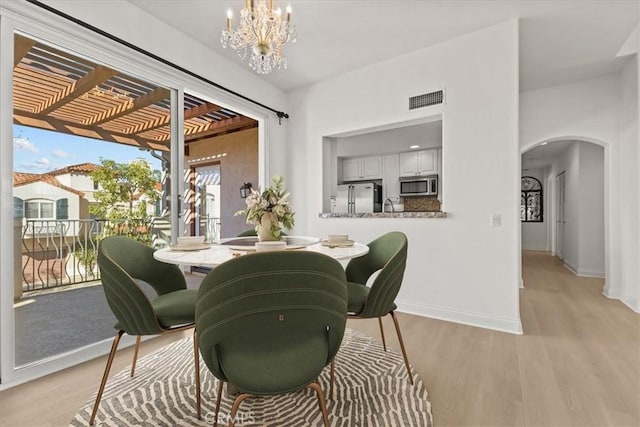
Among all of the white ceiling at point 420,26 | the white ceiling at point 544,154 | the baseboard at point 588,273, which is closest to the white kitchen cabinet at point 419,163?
the white ceiling at point 544,154

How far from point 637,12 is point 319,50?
2846 mm

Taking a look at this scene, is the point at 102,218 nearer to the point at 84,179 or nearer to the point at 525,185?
the point at 84,179

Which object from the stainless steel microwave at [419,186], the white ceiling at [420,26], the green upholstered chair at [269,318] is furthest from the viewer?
the stainless steel microwave at [419,186]

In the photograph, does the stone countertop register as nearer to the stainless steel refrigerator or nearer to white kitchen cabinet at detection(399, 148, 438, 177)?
the stainless steel refrigerator

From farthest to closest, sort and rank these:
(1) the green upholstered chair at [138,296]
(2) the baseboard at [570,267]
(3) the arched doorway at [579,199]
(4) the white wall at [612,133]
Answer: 1. (2) the baseboard at [570,267]
2. (3) the arched doorway at [579,199]
3. (4) the white wall at [612,133]
4. (1) the green upholstered chair at [138,296]

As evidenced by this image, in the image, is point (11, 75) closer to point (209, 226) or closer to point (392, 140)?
point (209, 226)

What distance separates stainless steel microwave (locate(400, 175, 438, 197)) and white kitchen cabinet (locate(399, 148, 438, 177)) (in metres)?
0.11

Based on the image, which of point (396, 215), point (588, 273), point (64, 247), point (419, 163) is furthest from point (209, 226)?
point (588, 273)

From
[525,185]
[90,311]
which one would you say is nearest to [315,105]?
[90,311]

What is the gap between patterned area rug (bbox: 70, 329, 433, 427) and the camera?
1.48m

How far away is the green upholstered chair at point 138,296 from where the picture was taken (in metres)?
1.38

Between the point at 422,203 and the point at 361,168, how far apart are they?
5.13 ft

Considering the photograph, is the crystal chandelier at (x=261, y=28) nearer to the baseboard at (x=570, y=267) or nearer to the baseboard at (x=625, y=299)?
the baseboard at (x=625, y=299)

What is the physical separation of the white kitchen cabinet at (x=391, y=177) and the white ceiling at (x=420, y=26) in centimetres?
300
